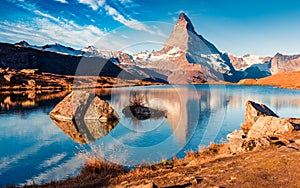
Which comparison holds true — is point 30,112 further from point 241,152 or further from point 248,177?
point 248,177

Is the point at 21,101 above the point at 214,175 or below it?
above

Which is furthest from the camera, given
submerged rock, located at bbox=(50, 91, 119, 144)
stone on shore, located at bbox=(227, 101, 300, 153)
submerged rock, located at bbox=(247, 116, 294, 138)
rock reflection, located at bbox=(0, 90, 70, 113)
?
rock reflection, located at bbox=(0, 90, 70, 113)

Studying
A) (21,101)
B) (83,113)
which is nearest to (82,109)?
(83,113)

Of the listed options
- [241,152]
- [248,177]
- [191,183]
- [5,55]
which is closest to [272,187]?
[248,177]

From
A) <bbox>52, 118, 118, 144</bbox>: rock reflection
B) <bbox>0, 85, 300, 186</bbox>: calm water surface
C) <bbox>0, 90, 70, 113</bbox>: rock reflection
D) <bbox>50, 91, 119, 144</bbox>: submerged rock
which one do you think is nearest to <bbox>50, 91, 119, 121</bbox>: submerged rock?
<bbox>50, 91, 119, 144</bbox>: submerged rock

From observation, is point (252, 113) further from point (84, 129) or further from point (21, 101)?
point (21, 101)

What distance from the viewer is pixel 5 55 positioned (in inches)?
5650

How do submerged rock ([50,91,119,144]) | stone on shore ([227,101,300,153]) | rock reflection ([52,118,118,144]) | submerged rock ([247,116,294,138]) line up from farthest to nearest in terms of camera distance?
submerged rock ([50,91,119,144]) < rock reflection ([52,118,118,144]) < submerged rock ([247,116,294,138]) < stone on shore ([227,101,300,153])

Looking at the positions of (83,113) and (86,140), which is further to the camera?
(83,113)

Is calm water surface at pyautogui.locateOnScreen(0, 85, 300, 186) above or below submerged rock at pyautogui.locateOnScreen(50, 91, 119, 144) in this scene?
below

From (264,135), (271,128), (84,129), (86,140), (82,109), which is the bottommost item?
(86,140)

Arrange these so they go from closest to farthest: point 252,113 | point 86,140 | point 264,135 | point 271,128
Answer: point 264,135, point 271,128, point 86,140, point 252,113

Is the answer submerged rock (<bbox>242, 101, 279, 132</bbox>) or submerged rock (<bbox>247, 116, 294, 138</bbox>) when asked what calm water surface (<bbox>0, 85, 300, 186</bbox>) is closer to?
submerged rock (<bbox>242, 101, 279, 132</bbox>)

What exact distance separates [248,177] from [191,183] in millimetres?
Result: 1802
